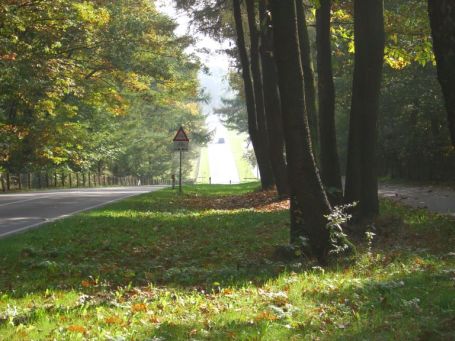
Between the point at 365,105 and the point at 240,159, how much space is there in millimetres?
124735

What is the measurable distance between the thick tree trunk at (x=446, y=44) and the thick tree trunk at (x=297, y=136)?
4.31 metres

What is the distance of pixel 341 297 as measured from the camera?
612 centimetres

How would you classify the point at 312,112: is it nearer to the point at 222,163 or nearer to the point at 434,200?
the point at 434,200

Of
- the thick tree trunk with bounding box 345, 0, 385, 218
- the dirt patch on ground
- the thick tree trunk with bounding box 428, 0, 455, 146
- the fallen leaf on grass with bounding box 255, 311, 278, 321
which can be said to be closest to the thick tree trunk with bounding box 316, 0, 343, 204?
the thick tree trunk with bounding box 345, 0, 385, 218

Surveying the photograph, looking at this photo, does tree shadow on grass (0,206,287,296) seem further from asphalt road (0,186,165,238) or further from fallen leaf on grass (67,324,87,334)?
fallen leaf on grass (67,324,87,334)

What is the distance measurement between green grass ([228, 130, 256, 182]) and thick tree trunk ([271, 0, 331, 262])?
7324cm

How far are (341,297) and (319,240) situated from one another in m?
2.32

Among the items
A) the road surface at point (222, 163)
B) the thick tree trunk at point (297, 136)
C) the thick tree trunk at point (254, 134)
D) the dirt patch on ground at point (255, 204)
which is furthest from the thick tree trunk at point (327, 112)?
A: the road surface at point (222, 163)

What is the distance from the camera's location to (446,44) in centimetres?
399

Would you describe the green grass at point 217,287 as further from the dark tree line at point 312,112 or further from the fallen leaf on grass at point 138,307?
the dark tree line at point 312,112

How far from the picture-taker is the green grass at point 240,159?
4336 inches

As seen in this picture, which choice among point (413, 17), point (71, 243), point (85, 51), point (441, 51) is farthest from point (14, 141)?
point (441, 51)

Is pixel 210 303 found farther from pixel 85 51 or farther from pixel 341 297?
pixel 85 51

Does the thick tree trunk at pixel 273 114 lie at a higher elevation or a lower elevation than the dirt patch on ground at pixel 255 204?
higher
